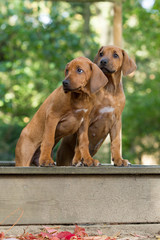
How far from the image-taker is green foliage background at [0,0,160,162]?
500 inches

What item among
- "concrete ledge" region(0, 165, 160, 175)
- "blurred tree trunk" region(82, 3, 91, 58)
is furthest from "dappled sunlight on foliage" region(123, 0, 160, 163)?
"concrete ledge" region(0, 165, 160, 175)

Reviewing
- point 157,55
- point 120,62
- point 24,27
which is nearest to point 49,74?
point 24,27

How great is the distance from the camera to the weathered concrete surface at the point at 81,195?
3.51 metres

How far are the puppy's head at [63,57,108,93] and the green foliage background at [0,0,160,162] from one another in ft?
18.7

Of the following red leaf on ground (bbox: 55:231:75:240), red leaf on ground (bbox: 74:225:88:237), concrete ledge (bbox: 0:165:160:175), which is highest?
concrete ledge (bbox: 0:165:160:175)

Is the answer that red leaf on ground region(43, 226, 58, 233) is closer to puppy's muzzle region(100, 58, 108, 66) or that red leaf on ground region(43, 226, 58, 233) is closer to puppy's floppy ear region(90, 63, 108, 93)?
puppy's floppy ear region(90, 63, 108, 93)

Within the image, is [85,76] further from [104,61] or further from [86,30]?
[86,30]

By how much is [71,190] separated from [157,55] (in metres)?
17.5

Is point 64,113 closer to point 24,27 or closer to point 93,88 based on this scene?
point 93,88

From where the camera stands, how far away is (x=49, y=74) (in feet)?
53.1

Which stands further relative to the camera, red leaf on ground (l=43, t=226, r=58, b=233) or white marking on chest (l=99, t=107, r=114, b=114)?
white marking on chest (l=99, t=107, r=114, b=114)

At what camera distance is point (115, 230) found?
359cm

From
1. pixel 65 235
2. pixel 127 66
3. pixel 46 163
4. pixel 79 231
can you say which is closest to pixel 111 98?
pixel 127 66

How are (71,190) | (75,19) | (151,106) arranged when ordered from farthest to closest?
(75,19)
(151,106)
(71,190)
